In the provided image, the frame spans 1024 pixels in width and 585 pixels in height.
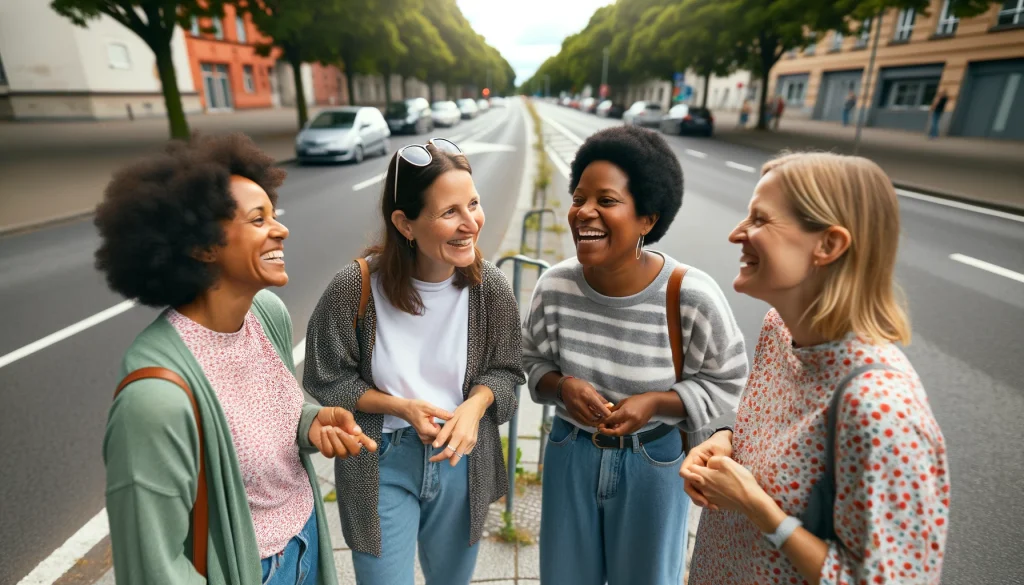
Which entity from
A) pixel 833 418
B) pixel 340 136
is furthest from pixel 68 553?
pixel 340 136

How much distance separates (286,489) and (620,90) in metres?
80.8

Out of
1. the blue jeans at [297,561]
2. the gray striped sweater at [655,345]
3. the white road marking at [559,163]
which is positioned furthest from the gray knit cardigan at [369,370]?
the white road marking at [559,163]

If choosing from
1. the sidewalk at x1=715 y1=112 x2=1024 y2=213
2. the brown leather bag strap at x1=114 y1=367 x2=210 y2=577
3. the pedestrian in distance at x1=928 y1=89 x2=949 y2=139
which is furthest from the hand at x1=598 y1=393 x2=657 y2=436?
the pedestrian in distance at x1=928 y1=89 x2=949 y2=139

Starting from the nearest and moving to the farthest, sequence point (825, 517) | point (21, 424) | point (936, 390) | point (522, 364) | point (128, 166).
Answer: point (825, 517), point (128, 166), point (522, 364), point (21, 424), point (936, 390)

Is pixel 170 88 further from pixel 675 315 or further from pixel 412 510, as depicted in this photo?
pixel 675 315

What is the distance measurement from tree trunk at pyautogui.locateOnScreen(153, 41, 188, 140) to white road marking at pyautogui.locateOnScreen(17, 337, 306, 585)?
1486 cm

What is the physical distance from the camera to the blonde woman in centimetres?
96

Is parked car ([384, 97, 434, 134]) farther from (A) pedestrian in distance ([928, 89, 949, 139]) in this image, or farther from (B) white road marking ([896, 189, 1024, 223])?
(A) pedestrian in distance ([928, 89, 949, 139])

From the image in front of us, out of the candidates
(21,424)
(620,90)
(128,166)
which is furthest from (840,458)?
→ (620,90)

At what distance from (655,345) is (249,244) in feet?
3.94

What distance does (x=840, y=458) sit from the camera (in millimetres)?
1033

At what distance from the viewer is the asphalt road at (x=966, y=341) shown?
2842 mm

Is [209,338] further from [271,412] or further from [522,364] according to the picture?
[522,364]

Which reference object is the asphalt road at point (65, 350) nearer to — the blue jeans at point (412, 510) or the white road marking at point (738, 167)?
the blue jeans at point (412, 510)
